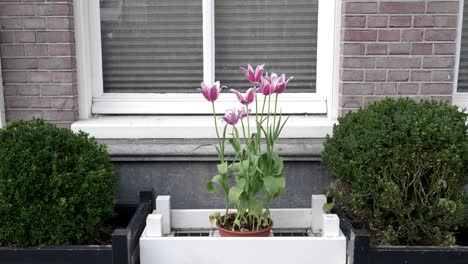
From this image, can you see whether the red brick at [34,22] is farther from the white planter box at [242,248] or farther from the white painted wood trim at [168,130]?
the white planter box at [242,248]

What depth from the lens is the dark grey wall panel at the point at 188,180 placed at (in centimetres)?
332

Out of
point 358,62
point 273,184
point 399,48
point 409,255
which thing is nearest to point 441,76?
point 399,48

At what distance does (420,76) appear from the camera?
10.6 ft

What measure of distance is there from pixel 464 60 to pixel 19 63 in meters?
2.96

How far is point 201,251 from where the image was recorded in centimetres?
262

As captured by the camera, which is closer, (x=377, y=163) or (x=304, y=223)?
(x=377, y=163)

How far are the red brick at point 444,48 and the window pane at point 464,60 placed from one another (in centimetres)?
29

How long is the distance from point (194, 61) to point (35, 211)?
1.51 meters

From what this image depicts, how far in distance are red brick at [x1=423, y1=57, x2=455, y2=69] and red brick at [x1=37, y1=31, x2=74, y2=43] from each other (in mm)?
2254

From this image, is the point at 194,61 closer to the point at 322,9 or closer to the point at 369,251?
the point at 322,9

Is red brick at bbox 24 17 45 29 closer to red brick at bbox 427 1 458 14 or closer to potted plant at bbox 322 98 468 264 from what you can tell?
potted plant at bbox 322 98 468 264

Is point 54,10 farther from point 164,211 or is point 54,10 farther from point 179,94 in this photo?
point 164,211

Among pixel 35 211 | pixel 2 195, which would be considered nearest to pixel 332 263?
pixel 35 211

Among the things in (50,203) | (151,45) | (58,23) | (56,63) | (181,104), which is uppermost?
(58,23)
